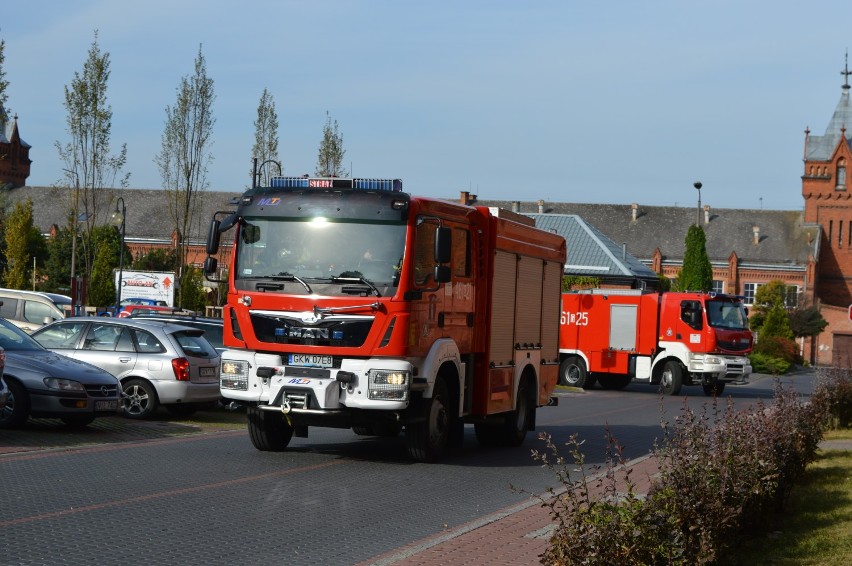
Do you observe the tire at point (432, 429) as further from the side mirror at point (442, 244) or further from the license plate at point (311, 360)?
the side mirror at point (442, 244)

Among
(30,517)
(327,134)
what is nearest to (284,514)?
(30,517)

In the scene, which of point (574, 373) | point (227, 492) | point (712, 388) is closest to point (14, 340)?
point (227, 492)

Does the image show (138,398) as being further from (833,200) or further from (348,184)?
(833,200)

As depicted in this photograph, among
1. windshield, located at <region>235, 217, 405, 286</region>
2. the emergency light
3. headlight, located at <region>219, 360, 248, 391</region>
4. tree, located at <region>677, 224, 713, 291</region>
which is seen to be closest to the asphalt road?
headlight, located at <region>219, 360, 248, 391</region>

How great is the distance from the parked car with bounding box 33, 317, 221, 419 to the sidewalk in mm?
9076

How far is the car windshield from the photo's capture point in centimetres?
1723

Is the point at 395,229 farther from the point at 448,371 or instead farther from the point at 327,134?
the point at 327,134

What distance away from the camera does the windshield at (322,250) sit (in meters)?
14.1

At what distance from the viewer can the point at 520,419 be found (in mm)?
18312

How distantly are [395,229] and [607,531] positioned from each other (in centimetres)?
790

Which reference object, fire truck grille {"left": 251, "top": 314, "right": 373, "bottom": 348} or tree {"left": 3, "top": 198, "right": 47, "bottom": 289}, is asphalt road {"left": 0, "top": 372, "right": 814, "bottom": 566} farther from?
tree {"left": 3, "top": 198, "right": 47, "bottom": 289}

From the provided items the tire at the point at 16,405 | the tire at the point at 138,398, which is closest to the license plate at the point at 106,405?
the tire at the point at 16,405

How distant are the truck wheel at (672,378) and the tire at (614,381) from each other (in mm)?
1257

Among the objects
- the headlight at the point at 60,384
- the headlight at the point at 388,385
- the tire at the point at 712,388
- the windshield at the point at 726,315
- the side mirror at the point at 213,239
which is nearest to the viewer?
the headlight at the point at 388,385
